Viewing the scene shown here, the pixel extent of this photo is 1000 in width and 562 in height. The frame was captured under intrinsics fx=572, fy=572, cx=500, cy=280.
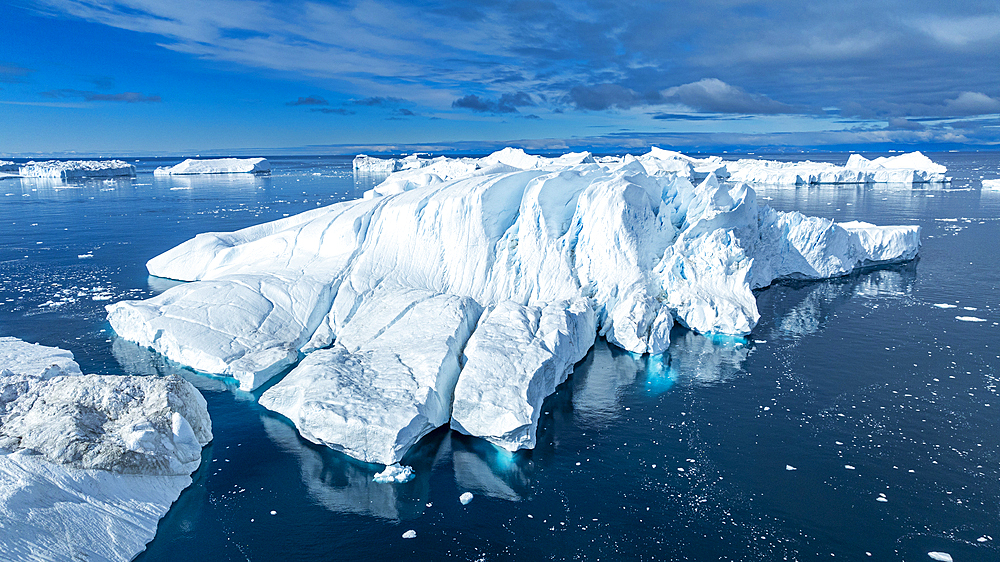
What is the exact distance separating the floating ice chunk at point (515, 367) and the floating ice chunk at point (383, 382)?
52cm

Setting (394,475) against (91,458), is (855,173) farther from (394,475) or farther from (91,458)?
(91,458)

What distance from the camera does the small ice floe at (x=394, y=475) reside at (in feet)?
31.4

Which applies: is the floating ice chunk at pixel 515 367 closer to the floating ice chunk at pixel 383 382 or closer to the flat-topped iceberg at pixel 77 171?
the floating ice chunk at pixel 383 382

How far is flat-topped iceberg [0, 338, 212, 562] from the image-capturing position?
25.5 ft

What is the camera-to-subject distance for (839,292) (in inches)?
822

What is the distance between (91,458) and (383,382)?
4765 mm

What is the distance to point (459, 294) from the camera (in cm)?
1670

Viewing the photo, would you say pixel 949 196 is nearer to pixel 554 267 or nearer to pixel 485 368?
pixel 554 267

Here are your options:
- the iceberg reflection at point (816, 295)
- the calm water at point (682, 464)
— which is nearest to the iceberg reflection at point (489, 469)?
the calm water at point (682, 464)

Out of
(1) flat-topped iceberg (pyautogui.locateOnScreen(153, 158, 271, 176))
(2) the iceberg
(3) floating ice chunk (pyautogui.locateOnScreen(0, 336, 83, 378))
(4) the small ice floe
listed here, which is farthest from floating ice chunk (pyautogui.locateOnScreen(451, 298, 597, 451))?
(1) flat-topped iceberg (pyautogui.locateOnScreen(153, 158, 271, 176))

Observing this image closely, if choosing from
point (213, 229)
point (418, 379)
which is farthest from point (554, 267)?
point (213, 229)

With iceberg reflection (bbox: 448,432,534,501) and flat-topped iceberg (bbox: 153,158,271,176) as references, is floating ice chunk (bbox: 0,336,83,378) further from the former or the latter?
Result: flat-topped iceberg (bbox: 153,158,271,176)

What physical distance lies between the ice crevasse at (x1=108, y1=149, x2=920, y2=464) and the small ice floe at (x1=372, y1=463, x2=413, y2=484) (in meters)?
0.25

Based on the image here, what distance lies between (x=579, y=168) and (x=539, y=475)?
12830 mm
